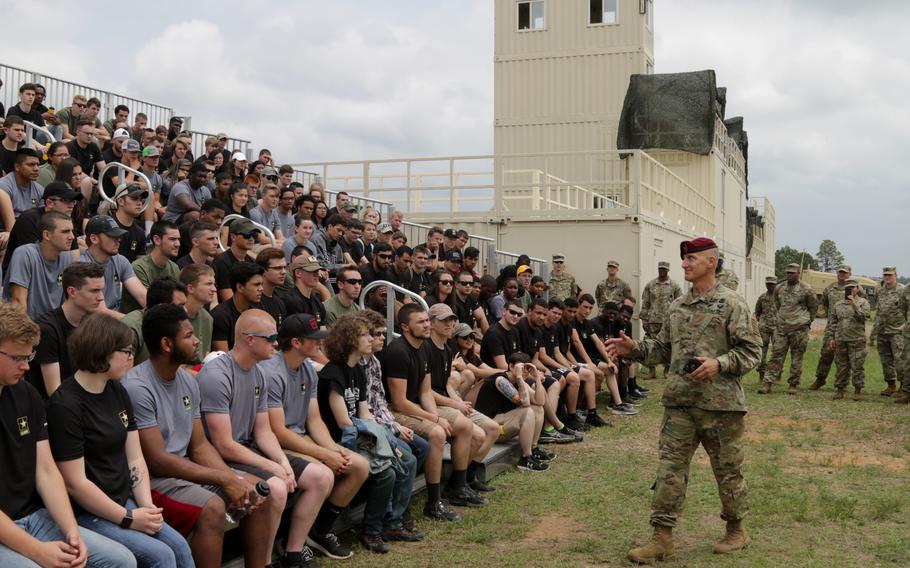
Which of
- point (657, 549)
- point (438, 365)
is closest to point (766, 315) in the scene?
point (438, 365)

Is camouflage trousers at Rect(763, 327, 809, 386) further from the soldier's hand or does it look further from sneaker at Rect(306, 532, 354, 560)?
sneaker at Rect(306, 532, 354, 560)

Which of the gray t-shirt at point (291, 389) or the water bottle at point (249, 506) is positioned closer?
the water bottle at point (249, 506)

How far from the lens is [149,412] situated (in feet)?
16.2

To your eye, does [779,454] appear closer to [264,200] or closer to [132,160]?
[264,200]

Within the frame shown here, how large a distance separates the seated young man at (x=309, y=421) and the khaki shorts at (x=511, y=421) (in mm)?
3560

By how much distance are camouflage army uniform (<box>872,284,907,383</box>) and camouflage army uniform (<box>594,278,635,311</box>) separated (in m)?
4.75

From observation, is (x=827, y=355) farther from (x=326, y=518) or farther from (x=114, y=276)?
(x=114, y=276)

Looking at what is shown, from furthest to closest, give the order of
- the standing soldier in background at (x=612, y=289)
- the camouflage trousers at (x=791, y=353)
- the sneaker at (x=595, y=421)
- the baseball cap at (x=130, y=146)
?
the standing soldier in background at (x=612, y=289), the camouflage trousers at (x=791, y=353), the sneaker at (x=595, y=421), the baseball cap at (x=130, y=146)

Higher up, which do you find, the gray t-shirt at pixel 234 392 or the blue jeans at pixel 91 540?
the gray t-shirt at pixel 234 392

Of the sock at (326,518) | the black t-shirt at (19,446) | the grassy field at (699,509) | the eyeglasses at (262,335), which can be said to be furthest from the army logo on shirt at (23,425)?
the grassy field at (699,509)

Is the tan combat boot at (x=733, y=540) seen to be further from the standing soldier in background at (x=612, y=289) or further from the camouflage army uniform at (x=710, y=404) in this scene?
the standing soldier in background at (x=612, y=289)

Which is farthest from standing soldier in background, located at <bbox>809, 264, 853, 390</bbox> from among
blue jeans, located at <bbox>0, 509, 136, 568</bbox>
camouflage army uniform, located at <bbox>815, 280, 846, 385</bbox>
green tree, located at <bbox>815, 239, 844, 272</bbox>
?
green tree, located at <bbox>815, 239, 844, 272</bbox>

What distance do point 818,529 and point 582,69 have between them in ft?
73.1

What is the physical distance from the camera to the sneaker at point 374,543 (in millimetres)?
6477
